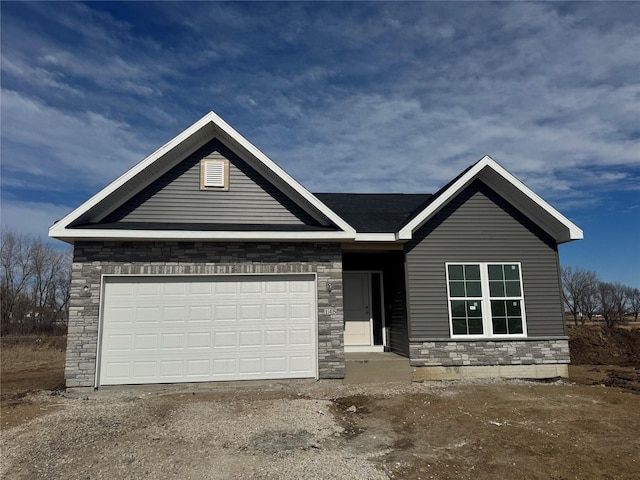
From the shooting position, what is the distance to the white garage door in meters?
9.02

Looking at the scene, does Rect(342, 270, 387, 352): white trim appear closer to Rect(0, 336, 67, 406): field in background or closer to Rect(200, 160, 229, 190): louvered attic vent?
Rect(200, 160, 229, 190): louvered attic vent

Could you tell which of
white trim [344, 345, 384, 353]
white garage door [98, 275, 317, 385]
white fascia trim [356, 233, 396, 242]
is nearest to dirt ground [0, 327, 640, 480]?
white garage door [98, 275, 317, 385]

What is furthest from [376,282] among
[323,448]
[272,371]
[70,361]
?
[70,361]

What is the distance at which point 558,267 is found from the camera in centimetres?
1077

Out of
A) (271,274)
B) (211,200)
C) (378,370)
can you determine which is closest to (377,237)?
(271,274)

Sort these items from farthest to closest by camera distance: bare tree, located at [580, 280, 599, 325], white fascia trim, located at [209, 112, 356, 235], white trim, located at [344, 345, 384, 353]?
bare tree, located at [580, 280, 599, 325]
white trim, located at [344, 345, 384, 353]
white fascia trim, located at [209, 112, 356, 235]

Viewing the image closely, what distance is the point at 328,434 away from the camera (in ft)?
20.7

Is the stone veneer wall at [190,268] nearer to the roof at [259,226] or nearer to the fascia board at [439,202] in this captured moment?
the roof at [259,226]

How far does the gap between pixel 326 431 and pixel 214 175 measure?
246 inches

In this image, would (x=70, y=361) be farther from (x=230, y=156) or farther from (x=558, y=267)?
(x=558, y=267)

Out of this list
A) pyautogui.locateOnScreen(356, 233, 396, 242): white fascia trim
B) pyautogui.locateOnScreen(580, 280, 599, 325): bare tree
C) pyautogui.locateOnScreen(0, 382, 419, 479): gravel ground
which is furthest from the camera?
pyautogui.locateOnScreen(580, 280, 599, 325): bare tree

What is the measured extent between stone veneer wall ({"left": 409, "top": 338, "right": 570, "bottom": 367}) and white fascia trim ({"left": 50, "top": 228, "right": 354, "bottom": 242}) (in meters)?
3.30

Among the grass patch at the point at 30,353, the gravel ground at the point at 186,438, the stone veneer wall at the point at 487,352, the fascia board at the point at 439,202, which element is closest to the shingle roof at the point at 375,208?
the fascia board at the point at 439,202

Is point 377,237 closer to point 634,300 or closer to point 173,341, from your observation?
point 173,341
